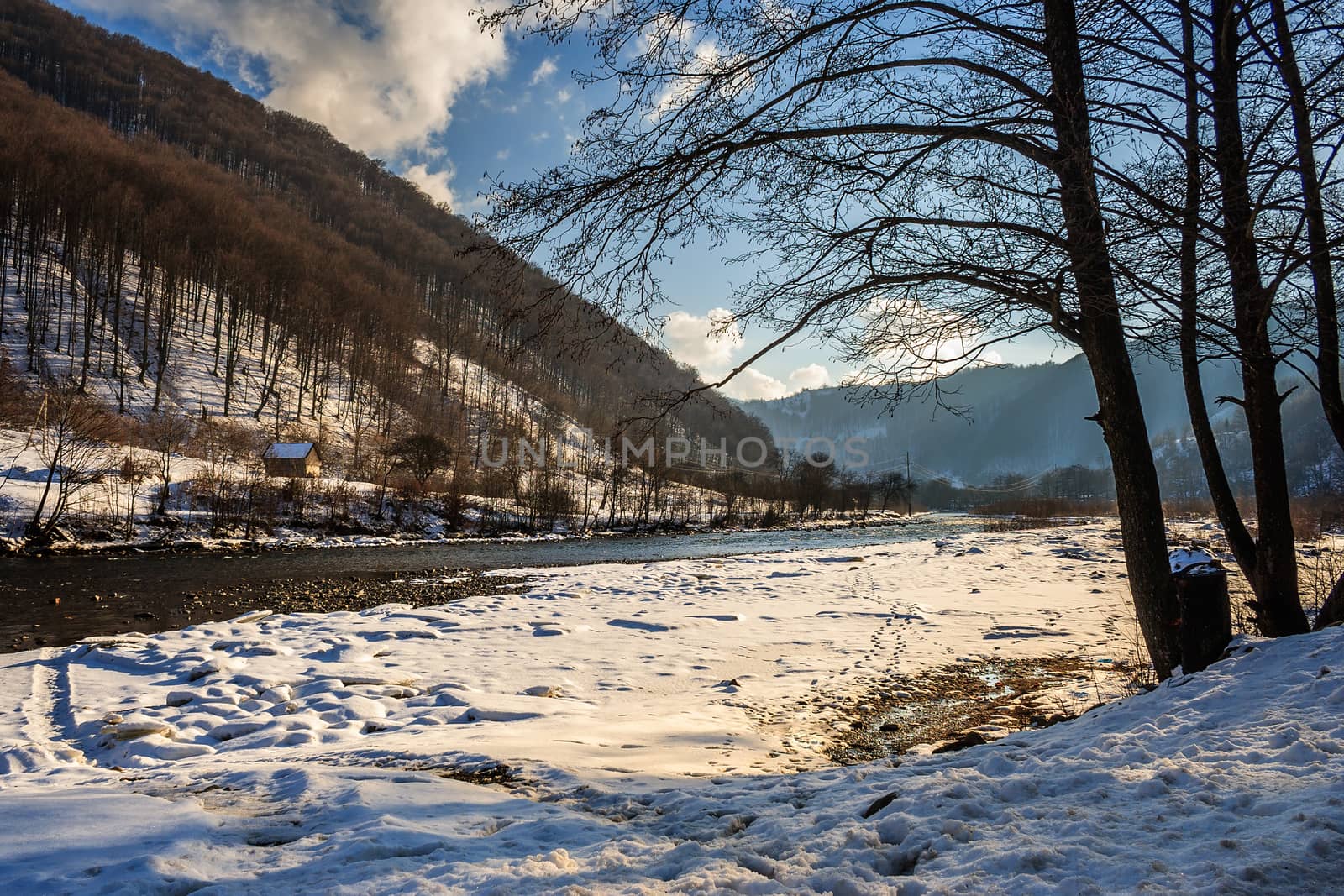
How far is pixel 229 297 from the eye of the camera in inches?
2436

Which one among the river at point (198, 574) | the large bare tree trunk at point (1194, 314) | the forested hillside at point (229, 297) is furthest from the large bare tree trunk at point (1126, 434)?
the river at point (198, 574)

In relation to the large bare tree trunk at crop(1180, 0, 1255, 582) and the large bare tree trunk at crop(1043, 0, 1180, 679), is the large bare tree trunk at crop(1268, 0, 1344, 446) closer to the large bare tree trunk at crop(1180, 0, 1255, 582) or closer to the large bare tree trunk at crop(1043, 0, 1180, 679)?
the large bare tree trunk at crop(1180, 0, 1255, 582)

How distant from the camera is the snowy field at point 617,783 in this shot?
2062 mm

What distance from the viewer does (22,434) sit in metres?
29.6

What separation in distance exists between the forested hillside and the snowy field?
281 cm

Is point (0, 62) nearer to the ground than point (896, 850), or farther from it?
farther from it

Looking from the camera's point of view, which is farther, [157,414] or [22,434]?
[157,414]

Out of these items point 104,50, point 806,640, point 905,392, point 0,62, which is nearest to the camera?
point 905,392

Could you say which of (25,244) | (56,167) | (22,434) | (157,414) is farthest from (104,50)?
(22,434)

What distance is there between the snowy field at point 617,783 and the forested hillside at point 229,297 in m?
2.81

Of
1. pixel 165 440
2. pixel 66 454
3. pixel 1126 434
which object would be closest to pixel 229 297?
pixel 165 440

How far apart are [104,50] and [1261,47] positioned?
19123 cm

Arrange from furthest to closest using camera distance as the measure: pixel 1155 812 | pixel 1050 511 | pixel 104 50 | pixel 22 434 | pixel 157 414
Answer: pixel 104 50 < pixel 1050 511 < pixel 157 414 < pixel 22 434 < pixel 1155 812

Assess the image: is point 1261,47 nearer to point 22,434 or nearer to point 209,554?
point 209,554
